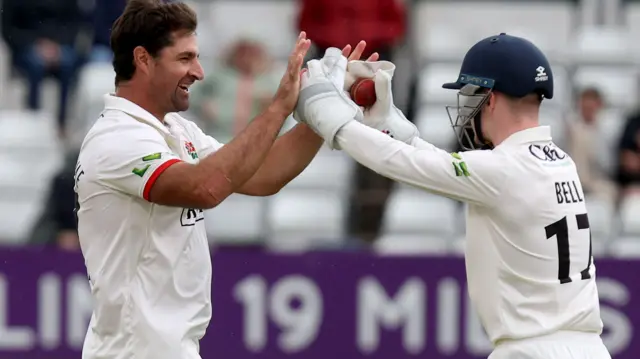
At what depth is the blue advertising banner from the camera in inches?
342

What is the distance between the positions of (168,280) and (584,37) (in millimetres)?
6887

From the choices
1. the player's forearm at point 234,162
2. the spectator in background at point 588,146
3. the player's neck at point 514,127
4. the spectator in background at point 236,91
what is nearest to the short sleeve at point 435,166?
the player's neck at point 514,127

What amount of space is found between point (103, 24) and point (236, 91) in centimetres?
126

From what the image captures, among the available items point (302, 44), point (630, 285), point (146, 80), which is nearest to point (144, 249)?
point (146, 80)

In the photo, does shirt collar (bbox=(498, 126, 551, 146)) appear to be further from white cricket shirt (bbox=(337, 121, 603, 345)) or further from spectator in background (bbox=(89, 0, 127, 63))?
spectator in background (bbox=(89, 0, 127, 63))

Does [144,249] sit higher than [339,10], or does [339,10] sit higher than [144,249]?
[339,10]

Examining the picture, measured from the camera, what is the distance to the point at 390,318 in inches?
344

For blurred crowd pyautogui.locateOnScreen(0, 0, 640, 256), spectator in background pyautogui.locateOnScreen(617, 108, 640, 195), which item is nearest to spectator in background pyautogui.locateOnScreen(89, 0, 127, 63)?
blurred crowd pyautogui.locateOnScreen(0, 0, 640, 256)

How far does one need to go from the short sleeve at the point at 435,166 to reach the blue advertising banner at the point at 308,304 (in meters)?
4.05

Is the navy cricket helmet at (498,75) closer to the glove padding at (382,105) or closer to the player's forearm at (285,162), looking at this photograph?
the glove padding at (382,105)

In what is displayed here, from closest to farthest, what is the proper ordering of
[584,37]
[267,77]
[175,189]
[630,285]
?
[175,189] → [630,285] → [267,77] → [584,37]

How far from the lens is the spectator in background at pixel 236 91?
31.2ft

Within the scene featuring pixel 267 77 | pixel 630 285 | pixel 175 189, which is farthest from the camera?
pixel 267 77

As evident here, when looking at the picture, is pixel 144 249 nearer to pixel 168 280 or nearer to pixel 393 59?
pixel 168 280
